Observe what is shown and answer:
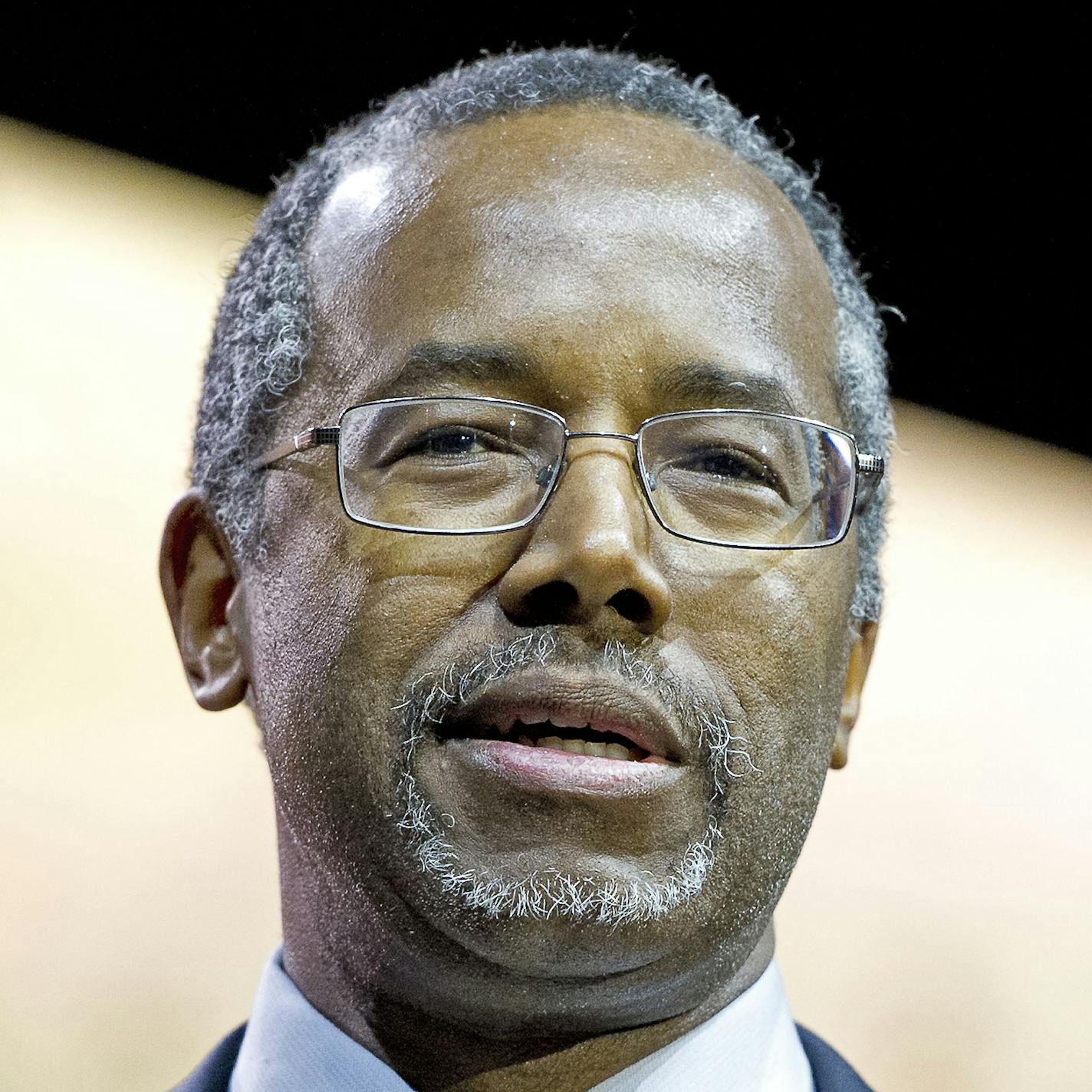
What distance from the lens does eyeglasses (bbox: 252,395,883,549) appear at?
145 centimetres

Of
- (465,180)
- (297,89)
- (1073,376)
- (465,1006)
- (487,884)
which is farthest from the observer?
(1073,376)

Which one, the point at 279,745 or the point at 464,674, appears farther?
the point at 279,745

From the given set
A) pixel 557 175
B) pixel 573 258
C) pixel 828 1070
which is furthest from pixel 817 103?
pixel 828 1070

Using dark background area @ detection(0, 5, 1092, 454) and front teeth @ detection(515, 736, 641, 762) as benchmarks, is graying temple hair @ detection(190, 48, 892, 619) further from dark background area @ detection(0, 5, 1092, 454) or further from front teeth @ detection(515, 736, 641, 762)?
front teeth @ detection(515, 736, 641, 762)

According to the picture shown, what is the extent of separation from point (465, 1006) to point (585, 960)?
19cm

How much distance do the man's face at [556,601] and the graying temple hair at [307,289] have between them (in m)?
0.05

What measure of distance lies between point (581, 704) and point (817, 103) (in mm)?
1288

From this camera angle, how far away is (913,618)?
2600 millimetres

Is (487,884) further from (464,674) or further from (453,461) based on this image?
(453,461)

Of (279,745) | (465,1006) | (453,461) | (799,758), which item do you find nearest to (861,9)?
(453,461)

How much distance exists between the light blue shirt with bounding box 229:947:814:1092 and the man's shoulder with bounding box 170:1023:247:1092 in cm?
3

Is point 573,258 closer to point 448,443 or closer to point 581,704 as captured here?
point 448,443

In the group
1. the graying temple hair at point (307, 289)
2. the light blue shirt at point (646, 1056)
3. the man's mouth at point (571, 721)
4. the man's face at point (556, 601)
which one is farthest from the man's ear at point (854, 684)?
the man's mouth at point (571, 721)

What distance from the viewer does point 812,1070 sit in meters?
1.68
